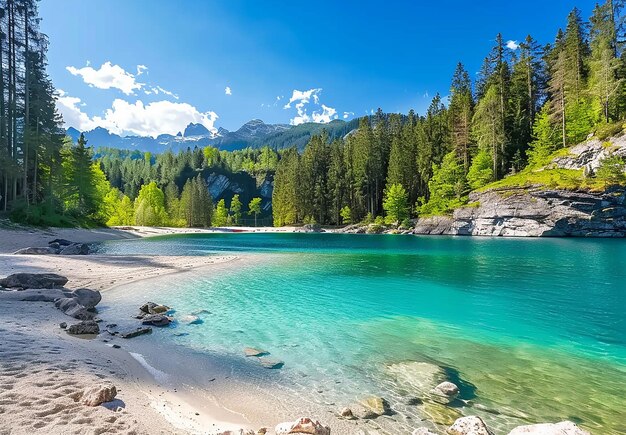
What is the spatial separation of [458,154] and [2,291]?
8697 centimetres

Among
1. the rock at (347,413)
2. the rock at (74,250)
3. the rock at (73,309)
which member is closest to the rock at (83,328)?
the rock at (73,309)

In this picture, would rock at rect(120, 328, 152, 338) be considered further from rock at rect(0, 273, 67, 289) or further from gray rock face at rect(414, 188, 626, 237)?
gray rock face at rect(414, 188, 626, 237)

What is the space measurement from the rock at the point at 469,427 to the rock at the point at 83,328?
10.7 meters

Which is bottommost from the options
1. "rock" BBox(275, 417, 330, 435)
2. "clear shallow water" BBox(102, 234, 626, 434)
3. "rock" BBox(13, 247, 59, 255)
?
"clear shallow water" BBox(102, 234, 626, 434)

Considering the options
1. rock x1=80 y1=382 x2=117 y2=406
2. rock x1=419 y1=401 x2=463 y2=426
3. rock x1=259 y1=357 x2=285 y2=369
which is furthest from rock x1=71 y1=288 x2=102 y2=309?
rock x1=419 y1=401 x2=463 y2=426

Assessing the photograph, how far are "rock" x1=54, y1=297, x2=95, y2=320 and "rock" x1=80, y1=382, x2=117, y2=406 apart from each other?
756 centimetres

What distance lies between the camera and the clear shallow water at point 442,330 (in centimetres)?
773

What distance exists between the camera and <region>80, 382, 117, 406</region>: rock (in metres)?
5.61

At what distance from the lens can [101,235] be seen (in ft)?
180

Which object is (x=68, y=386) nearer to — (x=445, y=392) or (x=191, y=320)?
(x=191, y=320)

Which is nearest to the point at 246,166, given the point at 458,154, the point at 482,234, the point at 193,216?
the point at 193,216

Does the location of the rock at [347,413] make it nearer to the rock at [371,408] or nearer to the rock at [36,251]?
the rock at [371,408]

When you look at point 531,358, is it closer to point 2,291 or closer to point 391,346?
point 391,346

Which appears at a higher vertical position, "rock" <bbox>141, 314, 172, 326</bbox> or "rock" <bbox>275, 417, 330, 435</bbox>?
"rock" <bbox>275, 417, 330, 435</bbox>
